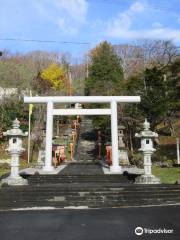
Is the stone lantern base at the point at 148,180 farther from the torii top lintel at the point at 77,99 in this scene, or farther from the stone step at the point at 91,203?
the torii top lintel at the point at 77,99

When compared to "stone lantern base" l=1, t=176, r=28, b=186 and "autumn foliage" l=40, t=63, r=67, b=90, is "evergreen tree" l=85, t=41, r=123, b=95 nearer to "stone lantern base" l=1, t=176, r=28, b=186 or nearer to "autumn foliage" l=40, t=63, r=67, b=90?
"autumn foliage" l=40, t=63, r=67, b=90

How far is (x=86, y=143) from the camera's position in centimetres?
3375

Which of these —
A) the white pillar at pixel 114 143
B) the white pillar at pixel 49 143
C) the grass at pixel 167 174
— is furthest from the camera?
the white pillar at pixel 49 143

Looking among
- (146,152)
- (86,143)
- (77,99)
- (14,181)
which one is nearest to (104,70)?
(86,143)

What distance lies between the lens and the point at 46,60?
65.6 metres

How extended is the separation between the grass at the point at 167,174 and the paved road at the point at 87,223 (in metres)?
5.85

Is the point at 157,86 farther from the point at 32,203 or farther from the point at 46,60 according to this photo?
the point at 46,60

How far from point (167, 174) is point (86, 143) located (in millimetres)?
14523

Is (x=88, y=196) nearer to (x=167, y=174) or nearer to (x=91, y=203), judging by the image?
(x=91, y=203)

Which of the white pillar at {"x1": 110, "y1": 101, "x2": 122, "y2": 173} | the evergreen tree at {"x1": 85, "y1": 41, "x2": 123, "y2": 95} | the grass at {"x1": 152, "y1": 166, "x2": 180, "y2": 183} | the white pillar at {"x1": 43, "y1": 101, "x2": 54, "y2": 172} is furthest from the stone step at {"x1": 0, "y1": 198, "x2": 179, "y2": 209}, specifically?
the evergreen tree at {"x1": 85, "y1": 41, "x2": 123, "y2": 95}

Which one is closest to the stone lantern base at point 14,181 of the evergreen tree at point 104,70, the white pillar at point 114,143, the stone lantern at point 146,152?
the stone lantern at point 146,152

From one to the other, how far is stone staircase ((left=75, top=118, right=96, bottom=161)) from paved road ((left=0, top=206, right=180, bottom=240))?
1811 cm

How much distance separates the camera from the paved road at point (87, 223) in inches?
318

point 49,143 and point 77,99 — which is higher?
point 77,99
